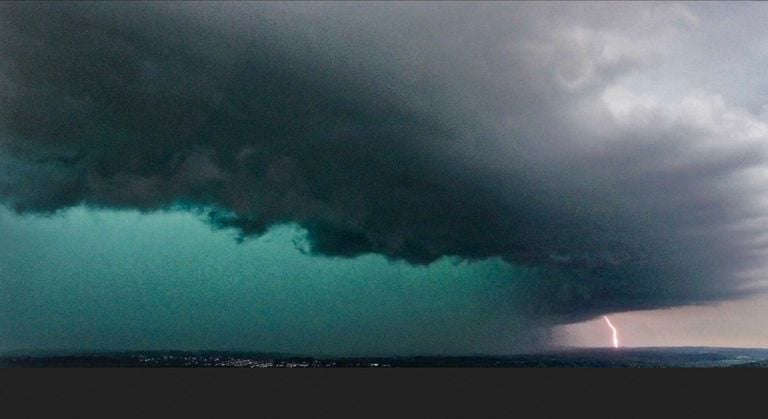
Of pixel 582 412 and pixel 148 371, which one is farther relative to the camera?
pixel 148 371

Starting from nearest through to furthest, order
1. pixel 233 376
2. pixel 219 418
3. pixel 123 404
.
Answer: pixel 219 418, pixel 123 404, pixel 233 376

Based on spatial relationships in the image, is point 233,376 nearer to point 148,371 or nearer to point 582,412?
point 148,371

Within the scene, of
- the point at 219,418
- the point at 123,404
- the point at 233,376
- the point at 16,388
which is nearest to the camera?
the point at 219,418

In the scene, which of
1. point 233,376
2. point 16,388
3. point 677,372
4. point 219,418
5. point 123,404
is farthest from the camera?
point 677,372

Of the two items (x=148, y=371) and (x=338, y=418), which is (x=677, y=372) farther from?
(x=148, y=371)

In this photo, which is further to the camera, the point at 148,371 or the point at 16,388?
the point at 148,371

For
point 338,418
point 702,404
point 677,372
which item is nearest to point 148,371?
point 338,418

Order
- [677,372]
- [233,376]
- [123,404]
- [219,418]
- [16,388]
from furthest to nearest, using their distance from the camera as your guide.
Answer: [677,372]
[233,376]
[16,388]
[123,404]
[219,418]

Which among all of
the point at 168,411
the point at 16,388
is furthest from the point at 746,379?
the point at 16,388

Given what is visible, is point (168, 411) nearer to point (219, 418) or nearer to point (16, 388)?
point (219, 418)
